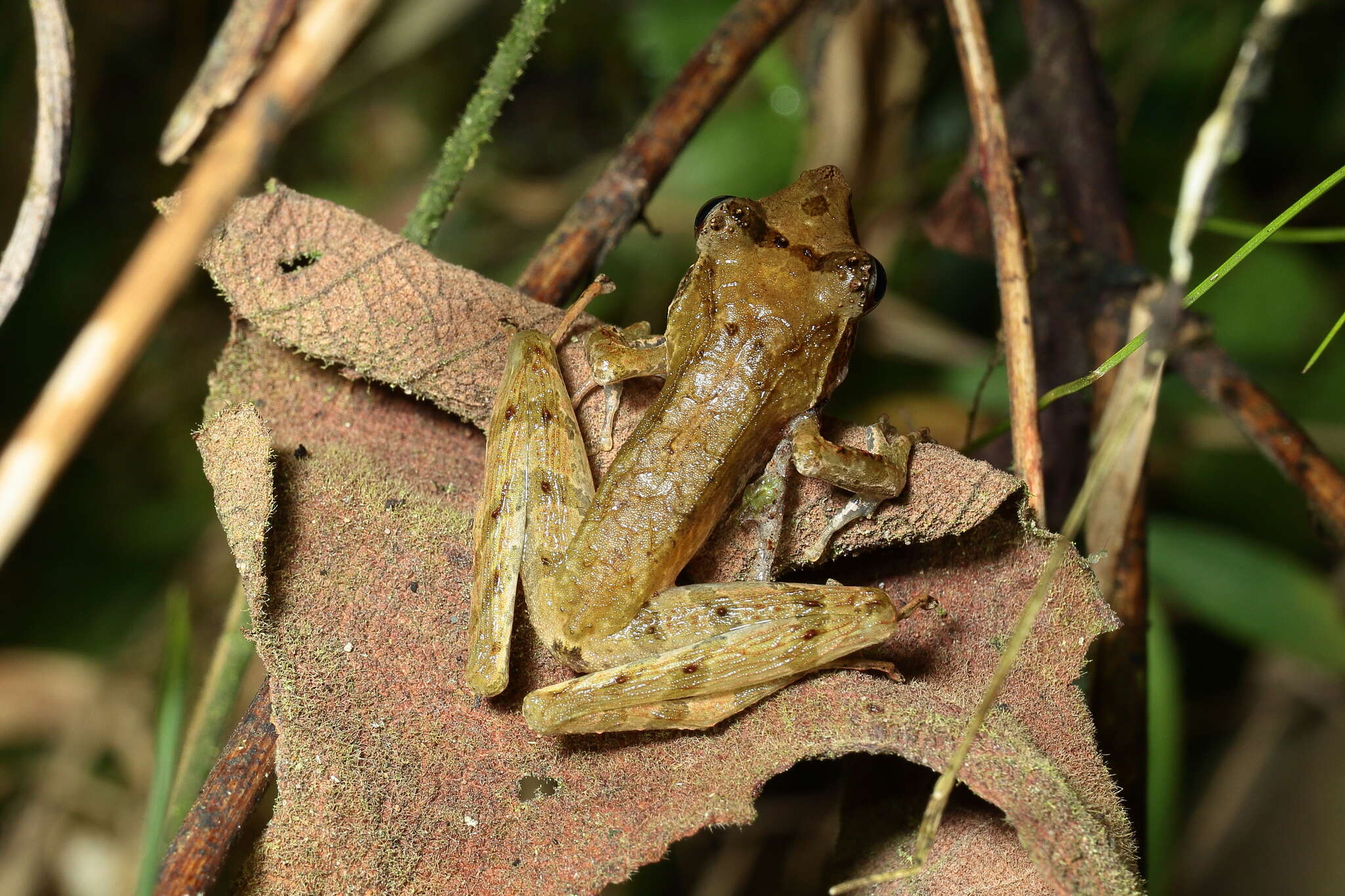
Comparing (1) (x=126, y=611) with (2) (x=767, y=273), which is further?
(1) (x=126, y=611)

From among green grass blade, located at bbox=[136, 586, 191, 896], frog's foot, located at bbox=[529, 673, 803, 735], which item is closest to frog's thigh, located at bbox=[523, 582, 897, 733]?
frog's foot, located at bbox=[529, 673, 803, 735]

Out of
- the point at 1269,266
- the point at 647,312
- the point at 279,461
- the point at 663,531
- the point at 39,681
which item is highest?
the point at 1269,266

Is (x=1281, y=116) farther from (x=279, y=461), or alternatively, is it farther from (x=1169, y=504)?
(x=279, y=461)

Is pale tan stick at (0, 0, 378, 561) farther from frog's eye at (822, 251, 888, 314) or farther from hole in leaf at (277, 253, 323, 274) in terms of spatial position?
frog's eye at (822, 251, 888, 314)

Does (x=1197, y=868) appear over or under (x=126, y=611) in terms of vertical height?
over

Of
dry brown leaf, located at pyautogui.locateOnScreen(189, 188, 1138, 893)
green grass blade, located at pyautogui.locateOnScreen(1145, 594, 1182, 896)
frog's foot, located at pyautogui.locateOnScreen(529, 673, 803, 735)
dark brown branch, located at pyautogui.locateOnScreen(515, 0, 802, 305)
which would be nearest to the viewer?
dry brown leaf, located at pyautogui.locateOnScreen(189, 188, 1138, 893)

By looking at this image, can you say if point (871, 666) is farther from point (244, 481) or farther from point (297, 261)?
point (297, 261)

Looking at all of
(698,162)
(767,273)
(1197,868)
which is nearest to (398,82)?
(698,162)

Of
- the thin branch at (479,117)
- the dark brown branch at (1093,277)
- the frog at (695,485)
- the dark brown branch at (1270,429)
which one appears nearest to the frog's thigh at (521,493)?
the frog at (695,485)

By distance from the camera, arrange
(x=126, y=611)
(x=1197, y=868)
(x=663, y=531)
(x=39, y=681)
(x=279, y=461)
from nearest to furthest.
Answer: (x=279, y=461) < (x=663, y=531) < (x=39, y=681) < (x=126, y=611) < (x=1197, y=868)
